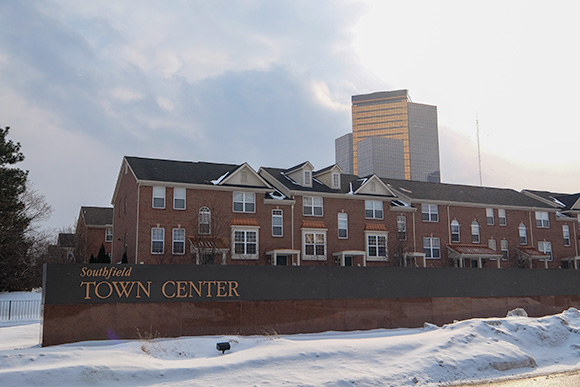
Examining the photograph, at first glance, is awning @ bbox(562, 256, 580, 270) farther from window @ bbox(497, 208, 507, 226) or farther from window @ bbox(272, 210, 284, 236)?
window @ bbox(272, 210, 284, 236)

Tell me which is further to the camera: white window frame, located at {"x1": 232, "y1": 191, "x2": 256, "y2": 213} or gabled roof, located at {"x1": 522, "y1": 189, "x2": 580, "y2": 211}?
gabled roof, located at {"x1": 522, "y1": 189, "x2": 580, "y2": 211}

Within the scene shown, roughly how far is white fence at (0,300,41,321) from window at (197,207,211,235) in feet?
38.2

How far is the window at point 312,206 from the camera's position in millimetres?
42625

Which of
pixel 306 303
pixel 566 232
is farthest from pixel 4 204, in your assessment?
pixel 566 232

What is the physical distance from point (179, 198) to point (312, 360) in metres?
26.8

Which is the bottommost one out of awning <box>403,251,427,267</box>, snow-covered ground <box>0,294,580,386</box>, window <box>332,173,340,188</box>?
snow-covered ground <box>0,294,580,386</box>

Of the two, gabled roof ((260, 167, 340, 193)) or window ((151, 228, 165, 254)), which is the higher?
gabled roof ((260, 167, 340, 193))

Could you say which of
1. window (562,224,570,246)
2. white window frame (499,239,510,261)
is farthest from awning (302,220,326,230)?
window (562,224,570,246)

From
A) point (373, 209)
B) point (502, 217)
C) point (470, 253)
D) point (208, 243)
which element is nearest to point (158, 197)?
point (208, 243)

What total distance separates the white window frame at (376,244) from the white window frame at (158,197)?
55.1 ft

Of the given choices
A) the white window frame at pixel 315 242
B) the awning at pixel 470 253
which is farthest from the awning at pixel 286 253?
the awning at pixel 470 253

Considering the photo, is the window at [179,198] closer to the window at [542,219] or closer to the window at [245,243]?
the window at [245,243]

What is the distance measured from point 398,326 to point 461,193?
34302 millimetres

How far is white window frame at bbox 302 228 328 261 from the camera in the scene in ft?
136
